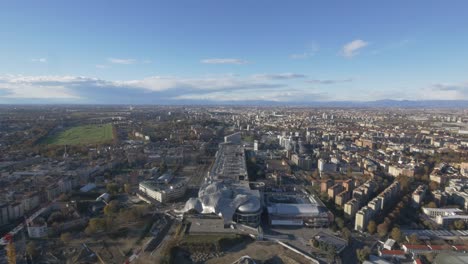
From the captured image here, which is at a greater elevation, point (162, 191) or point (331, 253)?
point (162, 191)

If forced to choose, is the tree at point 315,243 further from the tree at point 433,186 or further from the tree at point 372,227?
the tree at point 433,186

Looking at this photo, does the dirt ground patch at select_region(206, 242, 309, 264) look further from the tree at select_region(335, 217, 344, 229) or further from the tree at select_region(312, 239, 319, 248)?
the tree at select_region(335, 217, 344, 229)

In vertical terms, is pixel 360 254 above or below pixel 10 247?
below

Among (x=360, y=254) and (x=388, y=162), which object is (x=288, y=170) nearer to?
(x=388, y=162)

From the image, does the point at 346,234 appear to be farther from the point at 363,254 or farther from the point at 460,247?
the point at 460,247

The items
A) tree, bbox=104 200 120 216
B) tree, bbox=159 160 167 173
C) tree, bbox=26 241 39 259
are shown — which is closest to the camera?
tree, bbox=26 241 39 259

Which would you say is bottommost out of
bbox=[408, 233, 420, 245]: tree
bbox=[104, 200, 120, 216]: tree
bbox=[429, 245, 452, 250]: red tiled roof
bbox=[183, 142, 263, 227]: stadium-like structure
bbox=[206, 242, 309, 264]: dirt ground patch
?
bbox=[206, 242, 309, 264]: dirt ground patch

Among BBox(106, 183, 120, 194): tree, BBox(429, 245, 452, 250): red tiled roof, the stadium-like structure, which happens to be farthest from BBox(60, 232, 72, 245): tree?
BBox(429, 245, 452, 250): red tiled roof

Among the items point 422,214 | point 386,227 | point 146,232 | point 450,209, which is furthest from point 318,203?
point 146,232

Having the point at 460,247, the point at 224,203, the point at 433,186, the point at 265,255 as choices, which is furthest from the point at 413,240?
the point at 433,186

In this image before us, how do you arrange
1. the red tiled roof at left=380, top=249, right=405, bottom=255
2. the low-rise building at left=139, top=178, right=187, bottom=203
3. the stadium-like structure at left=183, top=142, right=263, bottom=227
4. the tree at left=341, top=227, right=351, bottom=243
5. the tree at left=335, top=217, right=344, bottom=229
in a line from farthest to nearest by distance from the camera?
the low-rise building at left=139, top=178, right=187, bottom=203 → the stadium-like structure at left=183, top=142, right=263, bottom=227 → the tree at left=335, top=217, right=344, bottom=229 → the tree at left=341, top=227, right=351, bottom=243 → the red tiled roof at left=380, top=249, right=405, bottom=255

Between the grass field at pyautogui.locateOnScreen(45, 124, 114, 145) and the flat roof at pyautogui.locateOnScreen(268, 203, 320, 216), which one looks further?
the grass field at pyautogui.locateOnScreen(45, 124, 114, 145)
